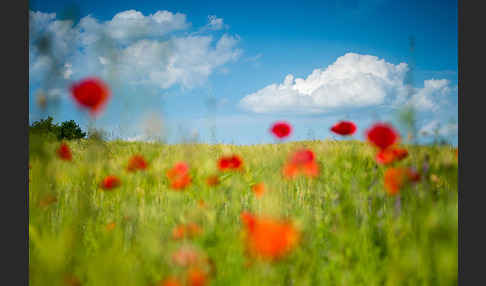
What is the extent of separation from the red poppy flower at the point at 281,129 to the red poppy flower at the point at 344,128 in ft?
0.97

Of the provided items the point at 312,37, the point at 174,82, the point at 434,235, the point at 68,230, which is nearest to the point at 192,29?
the point at 174,82

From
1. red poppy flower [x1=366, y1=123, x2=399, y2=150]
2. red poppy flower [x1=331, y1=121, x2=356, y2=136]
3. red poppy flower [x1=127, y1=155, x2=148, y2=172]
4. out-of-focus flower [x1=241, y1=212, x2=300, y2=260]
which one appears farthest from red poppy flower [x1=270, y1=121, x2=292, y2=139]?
out-of-focus flower [x1=241, y1=212, x2=300, y2=260]

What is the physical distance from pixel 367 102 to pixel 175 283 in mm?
1542

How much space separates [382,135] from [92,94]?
134cm

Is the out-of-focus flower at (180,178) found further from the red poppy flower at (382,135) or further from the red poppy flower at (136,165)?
the red poppy flower at (382,135)

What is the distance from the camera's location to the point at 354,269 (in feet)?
4.23

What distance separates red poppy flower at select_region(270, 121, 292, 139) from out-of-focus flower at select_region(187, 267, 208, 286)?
1.18 m

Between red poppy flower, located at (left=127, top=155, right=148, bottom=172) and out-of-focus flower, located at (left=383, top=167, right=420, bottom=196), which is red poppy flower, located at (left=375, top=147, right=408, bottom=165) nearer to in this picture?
out-of-focus flower, located at (left=383, top=167, right=420, bottom=196)

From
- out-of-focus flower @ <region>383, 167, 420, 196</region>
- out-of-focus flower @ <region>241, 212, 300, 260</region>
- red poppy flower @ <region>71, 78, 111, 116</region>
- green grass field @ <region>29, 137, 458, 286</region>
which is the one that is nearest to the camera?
out-of-focus flower @ <region>241, 212, 300, 260</region>

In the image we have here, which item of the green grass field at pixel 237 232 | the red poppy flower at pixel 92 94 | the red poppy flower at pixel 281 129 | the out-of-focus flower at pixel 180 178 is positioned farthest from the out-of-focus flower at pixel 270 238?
the red poppy flower at pixel 281 129

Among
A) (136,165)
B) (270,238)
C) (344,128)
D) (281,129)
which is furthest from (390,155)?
(136,165)

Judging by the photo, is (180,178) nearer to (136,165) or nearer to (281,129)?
(136,165)

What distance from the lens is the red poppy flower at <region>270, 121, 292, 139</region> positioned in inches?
79.2

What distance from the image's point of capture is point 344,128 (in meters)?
1.98
